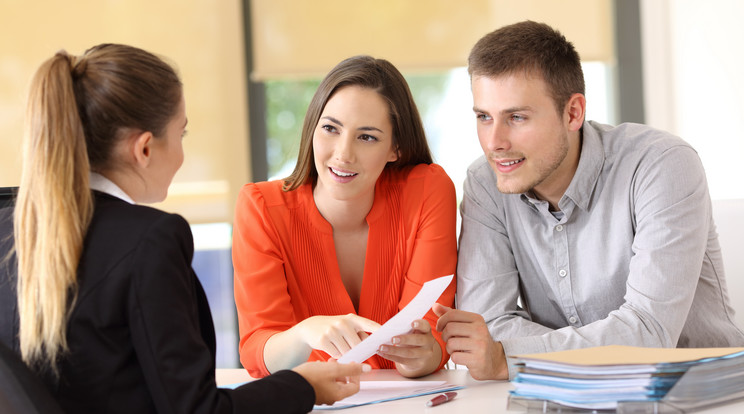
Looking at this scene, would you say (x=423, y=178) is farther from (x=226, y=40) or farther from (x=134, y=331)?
(x=226, y=40)

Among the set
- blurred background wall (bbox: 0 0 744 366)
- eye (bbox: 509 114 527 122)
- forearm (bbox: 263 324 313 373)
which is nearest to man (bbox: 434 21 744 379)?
eye (bbox: 509 114 527 122)

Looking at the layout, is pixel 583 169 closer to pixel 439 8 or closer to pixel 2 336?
pixel 2 336

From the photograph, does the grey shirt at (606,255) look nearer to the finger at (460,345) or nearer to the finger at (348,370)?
the finger at (460,345)

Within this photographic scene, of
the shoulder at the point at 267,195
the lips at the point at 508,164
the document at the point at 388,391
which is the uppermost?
the lips at the point at 508,164

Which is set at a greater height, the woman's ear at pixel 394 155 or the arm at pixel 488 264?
the woman's ear at pixel 394 155

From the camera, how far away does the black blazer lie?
3.33 feet

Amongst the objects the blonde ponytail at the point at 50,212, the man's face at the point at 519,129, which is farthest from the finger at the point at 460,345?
the blonde ponytail at the point at 50,212

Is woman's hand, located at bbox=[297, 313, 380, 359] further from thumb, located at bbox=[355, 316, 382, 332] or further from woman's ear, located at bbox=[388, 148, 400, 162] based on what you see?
woman's ear, located at bbox=[388, 148, 400, 162]

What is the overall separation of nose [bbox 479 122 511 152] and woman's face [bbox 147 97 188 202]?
851 mm

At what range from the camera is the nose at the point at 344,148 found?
6.31 feet

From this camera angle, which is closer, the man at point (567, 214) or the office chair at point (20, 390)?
the office chair at point (20, 390)

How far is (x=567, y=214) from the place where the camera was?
1898 mm

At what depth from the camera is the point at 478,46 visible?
1887 millimetres

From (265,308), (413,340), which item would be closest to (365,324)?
(413,340)
